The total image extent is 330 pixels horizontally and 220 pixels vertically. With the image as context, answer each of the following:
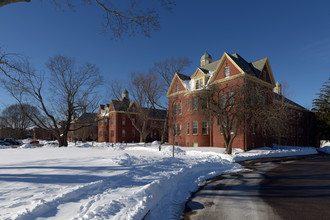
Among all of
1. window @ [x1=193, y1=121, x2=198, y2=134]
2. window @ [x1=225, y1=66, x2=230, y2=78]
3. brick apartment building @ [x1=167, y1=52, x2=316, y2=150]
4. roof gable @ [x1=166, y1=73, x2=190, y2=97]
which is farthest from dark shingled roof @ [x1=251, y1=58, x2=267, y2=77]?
window @ [x1=193, y1=121, x2=198, y2=134]

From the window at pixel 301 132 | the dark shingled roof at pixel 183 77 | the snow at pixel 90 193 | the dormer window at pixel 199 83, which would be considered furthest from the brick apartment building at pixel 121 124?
the snow at pixel 90 193

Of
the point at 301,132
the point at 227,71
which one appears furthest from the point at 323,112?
the point at 227,71

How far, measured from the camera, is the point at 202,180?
28.4ft

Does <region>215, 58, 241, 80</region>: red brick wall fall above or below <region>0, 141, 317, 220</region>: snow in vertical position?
above

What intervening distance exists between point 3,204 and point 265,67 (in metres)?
29.2

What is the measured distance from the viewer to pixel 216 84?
2191cm

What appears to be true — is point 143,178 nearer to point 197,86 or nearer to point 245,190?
point 245,190

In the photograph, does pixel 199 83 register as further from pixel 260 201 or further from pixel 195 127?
pixel 260 201

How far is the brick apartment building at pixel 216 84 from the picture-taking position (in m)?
24.2

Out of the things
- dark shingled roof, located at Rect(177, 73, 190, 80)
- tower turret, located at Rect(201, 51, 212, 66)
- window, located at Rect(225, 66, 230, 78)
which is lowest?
window, located at Rect(225, 66, 230, 78)

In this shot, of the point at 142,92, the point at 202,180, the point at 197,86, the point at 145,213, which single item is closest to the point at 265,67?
the point at 197,86

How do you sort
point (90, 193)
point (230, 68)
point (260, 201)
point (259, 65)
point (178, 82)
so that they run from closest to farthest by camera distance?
point (90, 193), point (260, 201), point (230, 68), point (259, 65), point (178, 82)

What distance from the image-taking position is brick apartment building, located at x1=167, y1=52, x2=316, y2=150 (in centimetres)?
2425

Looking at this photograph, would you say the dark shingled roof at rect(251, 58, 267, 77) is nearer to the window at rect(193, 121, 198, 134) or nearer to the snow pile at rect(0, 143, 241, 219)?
the window at rect(193, 121, 198, 134)
